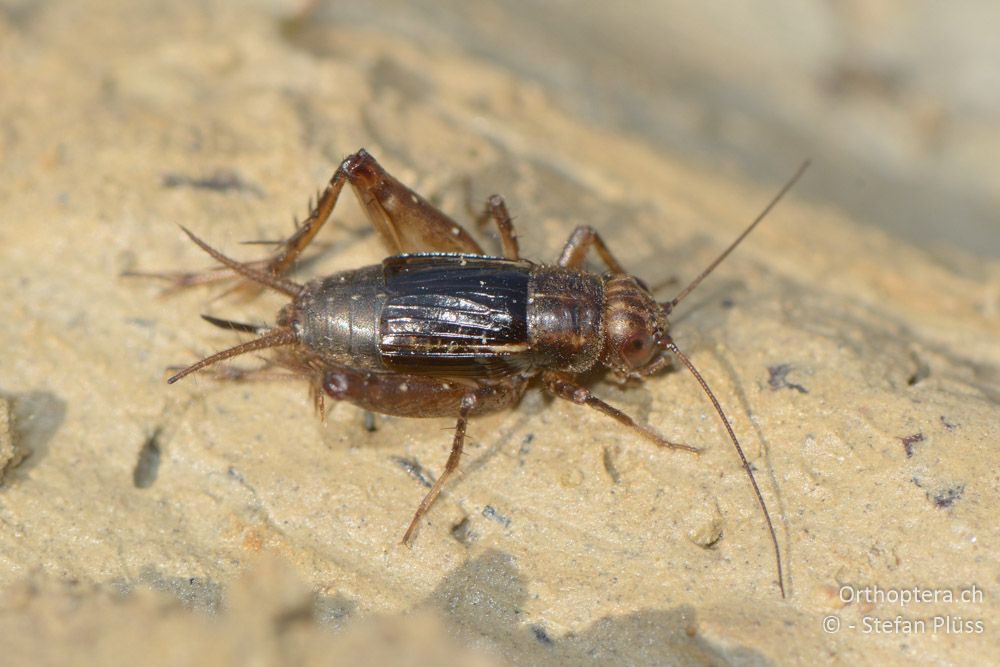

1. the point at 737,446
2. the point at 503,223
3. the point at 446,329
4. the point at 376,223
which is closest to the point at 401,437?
the point at 446,329

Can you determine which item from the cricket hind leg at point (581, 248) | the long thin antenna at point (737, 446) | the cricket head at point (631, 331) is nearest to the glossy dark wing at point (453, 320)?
the cricket head at point (631, 331)

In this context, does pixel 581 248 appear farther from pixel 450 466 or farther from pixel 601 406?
pixel 450 466

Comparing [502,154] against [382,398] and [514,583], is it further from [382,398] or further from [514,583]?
[514,583]

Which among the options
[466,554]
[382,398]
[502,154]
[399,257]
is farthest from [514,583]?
[502,154]

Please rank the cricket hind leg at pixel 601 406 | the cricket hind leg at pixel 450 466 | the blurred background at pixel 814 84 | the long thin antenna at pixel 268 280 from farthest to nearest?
the blurred background at pixel 814 84 < the long thin antenna at pixel 268 280 < the cricket hind leg at pixel 601 406 < the cricket hind leg at pixel 450 466

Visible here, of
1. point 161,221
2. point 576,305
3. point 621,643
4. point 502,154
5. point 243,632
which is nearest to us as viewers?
point 243,632

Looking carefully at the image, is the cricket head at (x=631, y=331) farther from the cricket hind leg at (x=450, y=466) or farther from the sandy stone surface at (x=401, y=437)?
the cricket hind leg at (x=450, y=466)

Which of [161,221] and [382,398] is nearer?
[382,398]

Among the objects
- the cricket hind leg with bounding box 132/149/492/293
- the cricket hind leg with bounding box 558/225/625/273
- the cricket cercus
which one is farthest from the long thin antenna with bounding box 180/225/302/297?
the cricket hind leg with bounding box 558/225/625/273
